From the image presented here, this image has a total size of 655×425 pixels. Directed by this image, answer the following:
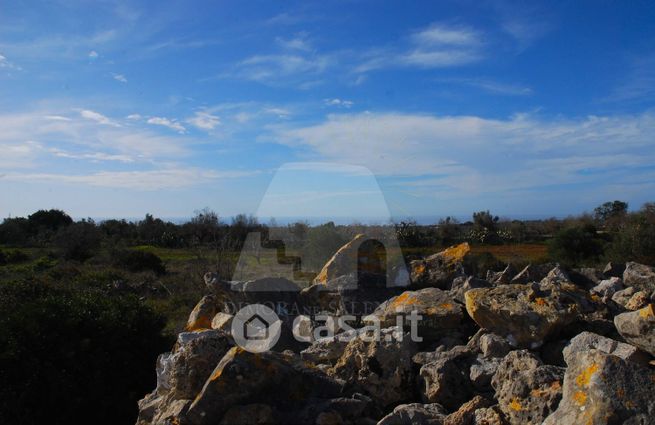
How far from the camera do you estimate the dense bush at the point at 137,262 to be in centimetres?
2412

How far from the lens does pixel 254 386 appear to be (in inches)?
151

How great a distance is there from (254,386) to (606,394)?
2345 mm

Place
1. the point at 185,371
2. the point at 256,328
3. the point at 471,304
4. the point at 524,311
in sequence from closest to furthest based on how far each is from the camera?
the point at 185,371
the point at 524,311
the point at 471,304
the point at 256,328

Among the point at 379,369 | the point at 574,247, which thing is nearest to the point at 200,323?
the point at 379,369

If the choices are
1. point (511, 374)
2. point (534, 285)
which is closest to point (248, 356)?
point (511, 374)

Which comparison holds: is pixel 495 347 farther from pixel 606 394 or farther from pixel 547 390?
pixel 606 394

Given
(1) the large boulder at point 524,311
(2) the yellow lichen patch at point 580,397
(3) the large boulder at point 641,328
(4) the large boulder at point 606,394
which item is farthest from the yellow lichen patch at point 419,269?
(2) the yellow lichen patch at point 580,397

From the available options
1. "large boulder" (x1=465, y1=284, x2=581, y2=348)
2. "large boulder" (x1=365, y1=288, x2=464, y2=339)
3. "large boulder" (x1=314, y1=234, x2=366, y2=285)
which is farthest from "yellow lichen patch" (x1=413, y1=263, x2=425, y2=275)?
"large boulder" (x1=465, y1=284, x2=581, y2=348)

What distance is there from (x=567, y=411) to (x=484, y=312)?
1811 mm

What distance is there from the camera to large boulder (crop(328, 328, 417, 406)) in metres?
4.57

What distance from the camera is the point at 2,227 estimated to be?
41500mm

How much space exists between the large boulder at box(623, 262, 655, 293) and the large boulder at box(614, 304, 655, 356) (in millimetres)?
1758

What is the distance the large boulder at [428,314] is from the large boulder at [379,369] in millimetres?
590

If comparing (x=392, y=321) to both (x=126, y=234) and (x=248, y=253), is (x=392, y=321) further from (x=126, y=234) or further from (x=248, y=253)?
(x=126, y=234)
